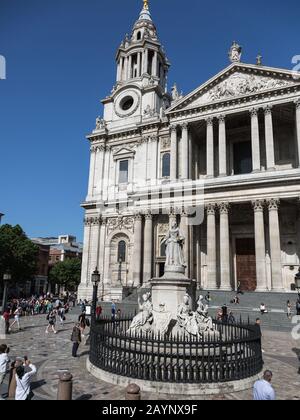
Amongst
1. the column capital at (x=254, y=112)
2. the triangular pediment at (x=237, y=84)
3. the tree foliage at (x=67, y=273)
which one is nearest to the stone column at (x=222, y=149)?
the triangular pediment at (x=237, y=84)

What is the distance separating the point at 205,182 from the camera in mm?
32688

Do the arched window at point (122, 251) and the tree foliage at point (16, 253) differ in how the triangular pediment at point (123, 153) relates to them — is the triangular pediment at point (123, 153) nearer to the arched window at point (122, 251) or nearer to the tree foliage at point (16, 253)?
the arched window at point (122, 251)

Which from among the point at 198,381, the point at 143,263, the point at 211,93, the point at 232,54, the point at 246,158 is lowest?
the point at 198,381

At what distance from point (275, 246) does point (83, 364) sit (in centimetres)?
2154

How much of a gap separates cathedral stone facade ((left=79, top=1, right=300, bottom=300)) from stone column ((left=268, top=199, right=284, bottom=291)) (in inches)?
3.3

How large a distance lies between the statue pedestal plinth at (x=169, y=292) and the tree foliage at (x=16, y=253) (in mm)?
42777

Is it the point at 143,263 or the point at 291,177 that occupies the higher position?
the point at 291,177

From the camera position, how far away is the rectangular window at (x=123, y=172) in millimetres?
40406

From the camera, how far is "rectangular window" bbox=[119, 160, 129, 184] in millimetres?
40406

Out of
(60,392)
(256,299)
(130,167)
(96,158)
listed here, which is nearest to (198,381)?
(60,392)
